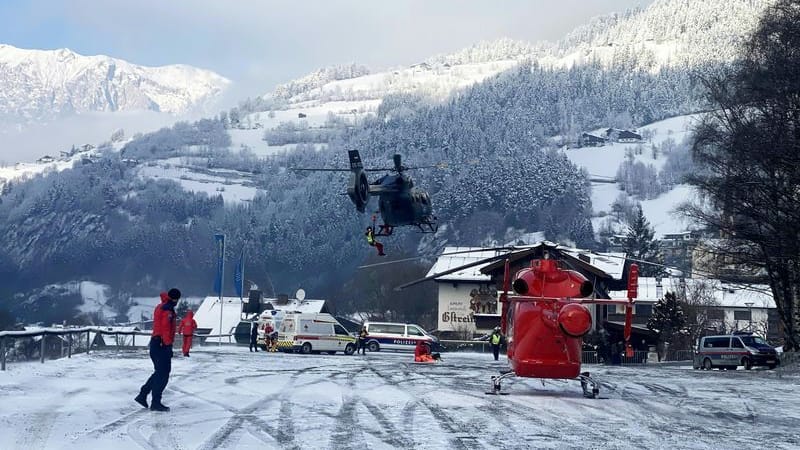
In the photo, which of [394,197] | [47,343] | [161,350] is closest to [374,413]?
[161,350]

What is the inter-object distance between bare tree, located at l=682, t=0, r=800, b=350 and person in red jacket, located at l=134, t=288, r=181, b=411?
24248 millimetres

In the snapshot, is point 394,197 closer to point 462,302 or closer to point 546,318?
point 546,318

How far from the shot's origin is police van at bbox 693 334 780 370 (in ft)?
134

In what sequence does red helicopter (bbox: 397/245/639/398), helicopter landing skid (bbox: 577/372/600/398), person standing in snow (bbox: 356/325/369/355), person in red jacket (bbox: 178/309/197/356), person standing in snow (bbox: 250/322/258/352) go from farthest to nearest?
person standing in snow (bbox: 356/325/369/355) < person standing in snow (bbox: 250/322/258/352) < person in red jacket (bbox: 178/309/197/356) < helicopter landing skid (bbox: 577/372/600/398) < red helicopter (bbox: 397/245/639/398)

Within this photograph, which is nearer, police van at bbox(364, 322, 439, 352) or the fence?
the fence

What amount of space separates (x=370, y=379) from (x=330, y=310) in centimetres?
7406

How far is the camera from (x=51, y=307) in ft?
326

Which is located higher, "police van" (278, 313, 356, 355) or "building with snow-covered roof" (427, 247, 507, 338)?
"building with snow-covered roof" (427, 247, 507, 338)

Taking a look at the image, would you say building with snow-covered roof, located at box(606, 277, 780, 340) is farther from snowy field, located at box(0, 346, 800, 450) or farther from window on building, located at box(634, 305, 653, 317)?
snowy field, located at box(0, 346, 800, 450)

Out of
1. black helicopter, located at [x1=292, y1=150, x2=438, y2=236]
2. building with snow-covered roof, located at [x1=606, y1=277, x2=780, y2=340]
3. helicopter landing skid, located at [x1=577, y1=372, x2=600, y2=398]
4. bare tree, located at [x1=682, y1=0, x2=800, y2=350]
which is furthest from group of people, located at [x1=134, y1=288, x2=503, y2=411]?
building with snow-covered roof, located at [x1=606, y1=277, x2=780, y2=340]

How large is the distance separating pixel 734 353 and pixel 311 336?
2044 centimetres

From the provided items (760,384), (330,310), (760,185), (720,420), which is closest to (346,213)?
(330,310)

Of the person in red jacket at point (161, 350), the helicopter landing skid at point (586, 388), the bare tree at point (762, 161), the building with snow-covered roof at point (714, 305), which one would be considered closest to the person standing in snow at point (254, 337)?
the bare tree at point (762, 161)

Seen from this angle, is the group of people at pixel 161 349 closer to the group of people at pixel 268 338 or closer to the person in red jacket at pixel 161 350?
the person in red jacket at pixel 161 350
